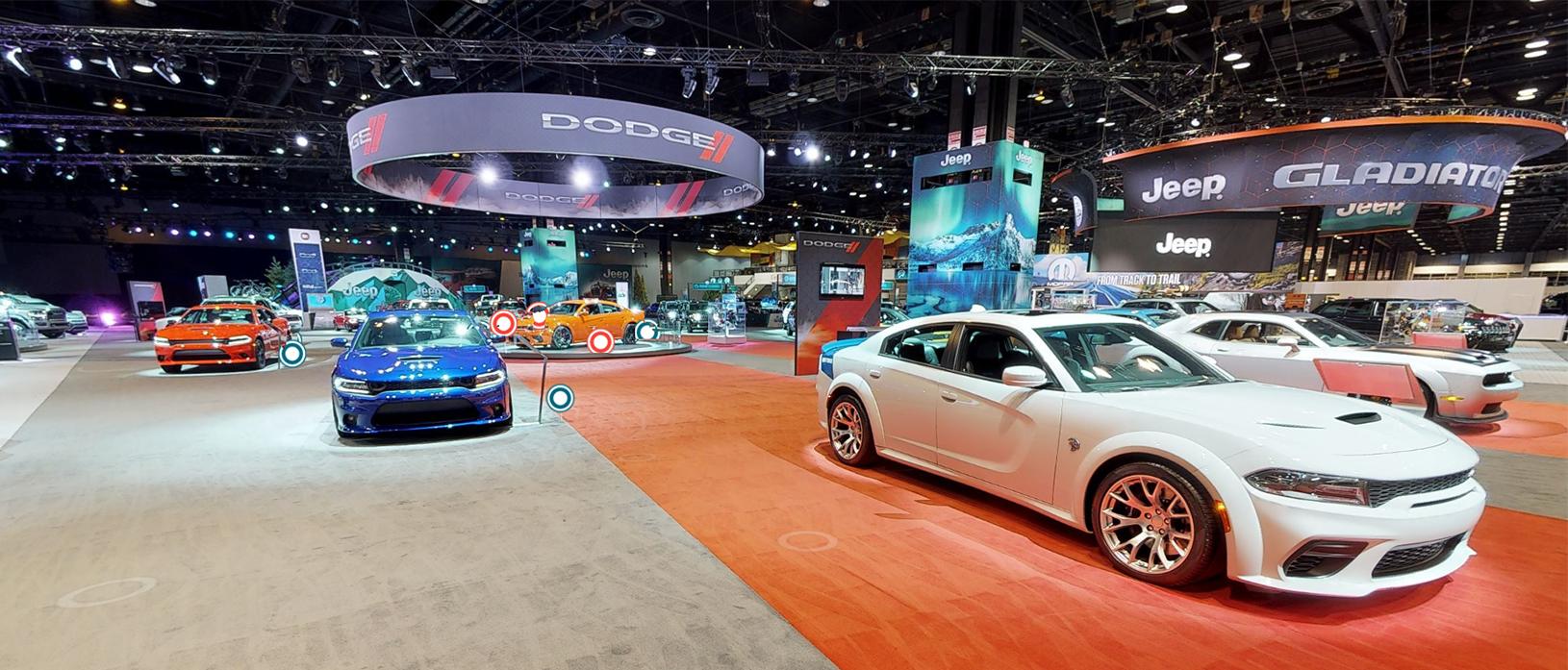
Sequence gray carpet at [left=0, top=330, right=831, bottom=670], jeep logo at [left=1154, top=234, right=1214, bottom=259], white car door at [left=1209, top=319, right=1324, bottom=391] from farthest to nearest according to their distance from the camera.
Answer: jeep logo at [left=1154, top=234, right=1214, bottom=259] → white car door at [left=1209, top=319, right=1324, bottom=391] → gray carpet at [left=0, top=330, right=831, bottom=670]

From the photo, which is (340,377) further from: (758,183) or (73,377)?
(73,377)

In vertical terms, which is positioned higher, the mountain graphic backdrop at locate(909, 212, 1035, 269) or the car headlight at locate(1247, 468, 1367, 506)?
the mountain graphic backdrop at locate(909, 212, 1035, 269)

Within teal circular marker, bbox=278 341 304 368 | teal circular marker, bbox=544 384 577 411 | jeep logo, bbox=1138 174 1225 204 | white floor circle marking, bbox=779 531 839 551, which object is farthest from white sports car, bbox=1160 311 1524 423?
teal circular marker, bbox=278 341 304 368

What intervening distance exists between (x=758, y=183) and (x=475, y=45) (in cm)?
544

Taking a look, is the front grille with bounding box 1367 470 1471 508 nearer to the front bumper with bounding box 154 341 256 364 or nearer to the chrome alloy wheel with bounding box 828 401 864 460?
the chrome alloy wheel with bounding box 828 401 864 460

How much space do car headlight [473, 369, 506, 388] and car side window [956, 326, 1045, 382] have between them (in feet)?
13.8

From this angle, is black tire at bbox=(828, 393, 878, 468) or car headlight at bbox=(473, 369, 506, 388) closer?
black tire at bbox=(828, 393, 878, 468)

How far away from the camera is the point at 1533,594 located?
246cm

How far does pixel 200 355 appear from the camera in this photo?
870 centimetres

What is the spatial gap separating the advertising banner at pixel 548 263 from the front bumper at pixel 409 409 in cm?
1522

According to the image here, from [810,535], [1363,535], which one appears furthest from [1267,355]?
[810,535]

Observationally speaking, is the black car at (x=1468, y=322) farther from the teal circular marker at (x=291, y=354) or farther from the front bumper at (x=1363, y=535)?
the teal circular marker at (x=291, y=354)

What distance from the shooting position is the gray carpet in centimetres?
201

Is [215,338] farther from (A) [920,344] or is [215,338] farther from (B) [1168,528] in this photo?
(B) [1168,528]
